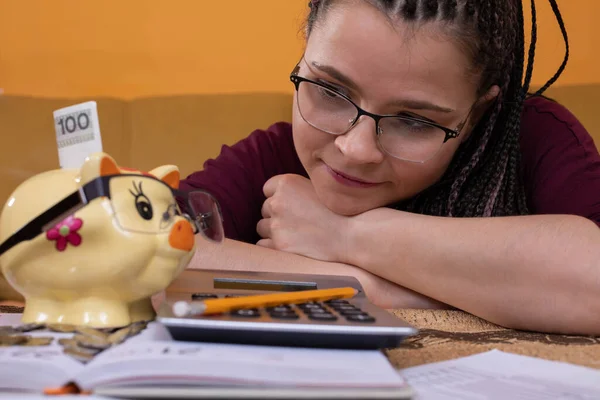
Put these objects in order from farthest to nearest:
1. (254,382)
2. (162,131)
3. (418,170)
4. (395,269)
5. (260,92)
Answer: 1. (260,92)
2. (162,131)
3. (418,170)
4. (395,269)
5. (254,382)

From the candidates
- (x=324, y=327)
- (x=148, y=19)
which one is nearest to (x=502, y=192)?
(x=324, y=327)

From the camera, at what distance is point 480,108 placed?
0.99 m

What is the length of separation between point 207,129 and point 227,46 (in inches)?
12.7

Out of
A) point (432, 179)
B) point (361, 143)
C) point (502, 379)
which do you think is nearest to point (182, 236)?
point (502, 379)

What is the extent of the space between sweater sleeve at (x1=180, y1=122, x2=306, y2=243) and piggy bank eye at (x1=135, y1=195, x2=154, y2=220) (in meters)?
0.60

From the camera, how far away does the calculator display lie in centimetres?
64

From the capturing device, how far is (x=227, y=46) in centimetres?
195

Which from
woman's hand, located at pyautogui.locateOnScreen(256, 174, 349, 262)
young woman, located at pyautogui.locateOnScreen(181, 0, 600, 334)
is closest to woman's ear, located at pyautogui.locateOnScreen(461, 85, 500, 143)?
young woman, located at pyautogui.locateOnScreen(181, 0, 600, 334)

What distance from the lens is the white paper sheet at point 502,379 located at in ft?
1.37

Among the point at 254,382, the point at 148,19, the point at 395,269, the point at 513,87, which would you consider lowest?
the point at 395,269

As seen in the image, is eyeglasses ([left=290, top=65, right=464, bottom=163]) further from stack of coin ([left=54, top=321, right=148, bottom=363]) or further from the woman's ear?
stack of coin ([left=54, top=321, right=148, bottom=363])

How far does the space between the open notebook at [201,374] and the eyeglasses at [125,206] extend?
94 mm

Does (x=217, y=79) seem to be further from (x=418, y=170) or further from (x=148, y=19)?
(x=418, y=170)

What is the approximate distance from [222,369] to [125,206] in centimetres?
17
